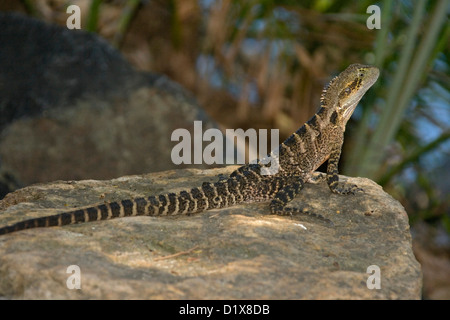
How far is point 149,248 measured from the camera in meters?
4.37

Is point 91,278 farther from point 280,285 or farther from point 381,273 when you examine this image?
point 381,273

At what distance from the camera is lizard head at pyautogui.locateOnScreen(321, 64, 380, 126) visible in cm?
648

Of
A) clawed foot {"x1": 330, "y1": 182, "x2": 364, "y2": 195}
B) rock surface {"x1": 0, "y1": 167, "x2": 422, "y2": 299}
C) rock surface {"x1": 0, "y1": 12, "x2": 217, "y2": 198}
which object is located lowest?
rock surface {"x1": 0, "y1": 167, "x2": 422, "y2": 299}

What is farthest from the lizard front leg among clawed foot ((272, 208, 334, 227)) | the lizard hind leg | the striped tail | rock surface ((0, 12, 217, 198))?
rock surface ((0, 12, 217, 198))

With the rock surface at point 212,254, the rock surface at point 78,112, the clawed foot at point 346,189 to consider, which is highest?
the rock surface at point 78,112

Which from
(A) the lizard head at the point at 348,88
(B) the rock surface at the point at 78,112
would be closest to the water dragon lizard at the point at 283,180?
(A) the lizard head at the point at 348,88

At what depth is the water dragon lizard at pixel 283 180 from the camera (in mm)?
5043

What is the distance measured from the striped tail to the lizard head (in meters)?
1.69

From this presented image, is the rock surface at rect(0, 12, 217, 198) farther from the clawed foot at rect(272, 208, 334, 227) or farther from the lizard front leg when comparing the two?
the clawed foot at rect(272, 208, 334, 227)

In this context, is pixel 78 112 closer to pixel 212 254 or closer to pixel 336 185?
pixel 336 185

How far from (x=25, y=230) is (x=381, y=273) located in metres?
2.77

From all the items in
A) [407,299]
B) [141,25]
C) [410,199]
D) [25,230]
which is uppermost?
[141,25]

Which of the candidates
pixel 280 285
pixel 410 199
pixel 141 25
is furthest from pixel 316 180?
pixel 141 25

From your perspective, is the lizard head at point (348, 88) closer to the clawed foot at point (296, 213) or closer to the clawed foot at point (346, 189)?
the clawed foot at point (346, 189)
